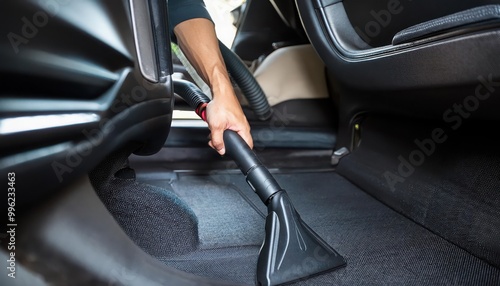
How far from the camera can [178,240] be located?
0.72 meters

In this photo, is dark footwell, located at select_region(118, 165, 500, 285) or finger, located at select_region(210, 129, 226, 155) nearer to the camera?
dark footwell, located at select_region(118, 165, 500, 285)

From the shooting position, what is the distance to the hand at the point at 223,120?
0.85m

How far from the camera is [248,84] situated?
1.32m

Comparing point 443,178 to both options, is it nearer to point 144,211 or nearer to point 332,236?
point 332,236

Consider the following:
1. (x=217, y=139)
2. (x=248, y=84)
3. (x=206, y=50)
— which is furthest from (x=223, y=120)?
(x=248, y=84)

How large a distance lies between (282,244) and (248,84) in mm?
741

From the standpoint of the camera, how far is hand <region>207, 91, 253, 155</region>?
85 centimetres

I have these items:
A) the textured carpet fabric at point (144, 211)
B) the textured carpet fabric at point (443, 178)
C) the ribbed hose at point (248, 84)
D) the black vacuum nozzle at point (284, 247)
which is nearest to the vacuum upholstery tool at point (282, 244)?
the black vacuum nozzle at point (284, 247)

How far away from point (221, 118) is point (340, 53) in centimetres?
40

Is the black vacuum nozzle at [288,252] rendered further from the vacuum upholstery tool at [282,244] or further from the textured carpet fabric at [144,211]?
the textured carpet fabric at [144,211]

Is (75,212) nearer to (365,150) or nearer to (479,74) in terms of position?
(479,74)

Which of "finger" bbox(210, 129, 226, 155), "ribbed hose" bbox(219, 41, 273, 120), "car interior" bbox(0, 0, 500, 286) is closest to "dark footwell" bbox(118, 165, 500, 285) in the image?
"car interior" bbox(0, 0, 500, 286)

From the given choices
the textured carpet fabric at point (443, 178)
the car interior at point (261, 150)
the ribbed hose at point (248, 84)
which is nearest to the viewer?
the car interior at point (261, 150)

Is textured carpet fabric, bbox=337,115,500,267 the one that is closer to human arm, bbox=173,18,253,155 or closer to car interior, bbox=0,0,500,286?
car interior, bbox=0,0,500,286
